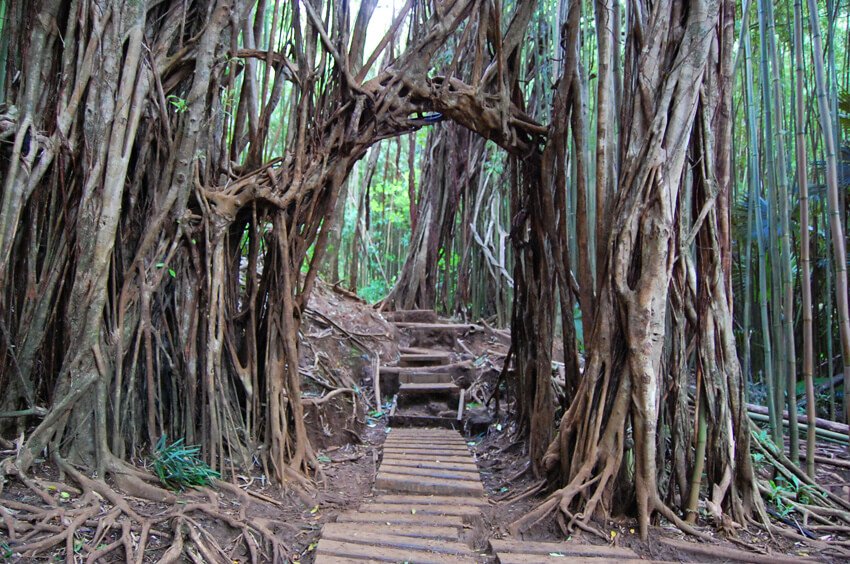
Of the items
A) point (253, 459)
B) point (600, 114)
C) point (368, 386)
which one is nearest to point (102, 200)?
point (253, 459)

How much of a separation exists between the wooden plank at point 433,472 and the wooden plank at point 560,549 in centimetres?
104

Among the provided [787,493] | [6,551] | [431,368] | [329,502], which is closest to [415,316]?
[431,368]

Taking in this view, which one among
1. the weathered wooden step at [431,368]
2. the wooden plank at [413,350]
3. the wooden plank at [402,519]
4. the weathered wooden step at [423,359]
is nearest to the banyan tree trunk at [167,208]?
the wooden plank at [402,519]

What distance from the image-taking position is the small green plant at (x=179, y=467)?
3068 mm

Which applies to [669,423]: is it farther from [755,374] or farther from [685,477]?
[755,374]

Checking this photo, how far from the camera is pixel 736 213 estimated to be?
693 cm

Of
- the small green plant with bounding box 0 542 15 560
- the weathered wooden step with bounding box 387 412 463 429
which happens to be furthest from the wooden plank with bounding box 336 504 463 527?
the weathered wooden step with bounding box 387 412 463 429

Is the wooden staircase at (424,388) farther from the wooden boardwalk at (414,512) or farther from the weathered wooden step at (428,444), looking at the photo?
the wooden boardwalk at (414,512)

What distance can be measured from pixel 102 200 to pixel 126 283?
448 mm

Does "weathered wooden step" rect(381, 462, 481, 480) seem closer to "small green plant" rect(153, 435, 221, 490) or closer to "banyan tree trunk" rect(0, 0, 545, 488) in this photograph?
"banyan tree trunk" rect(0, 0, 545, 488)

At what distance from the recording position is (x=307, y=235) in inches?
168

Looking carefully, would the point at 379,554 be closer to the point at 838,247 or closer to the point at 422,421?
the point at 838,247

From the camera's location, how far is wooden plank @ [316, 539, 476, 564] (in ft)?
8.10

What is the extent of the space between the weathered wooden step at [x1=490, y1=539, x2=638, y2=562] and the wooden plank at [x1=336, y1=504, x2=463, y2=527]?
0.30 m
